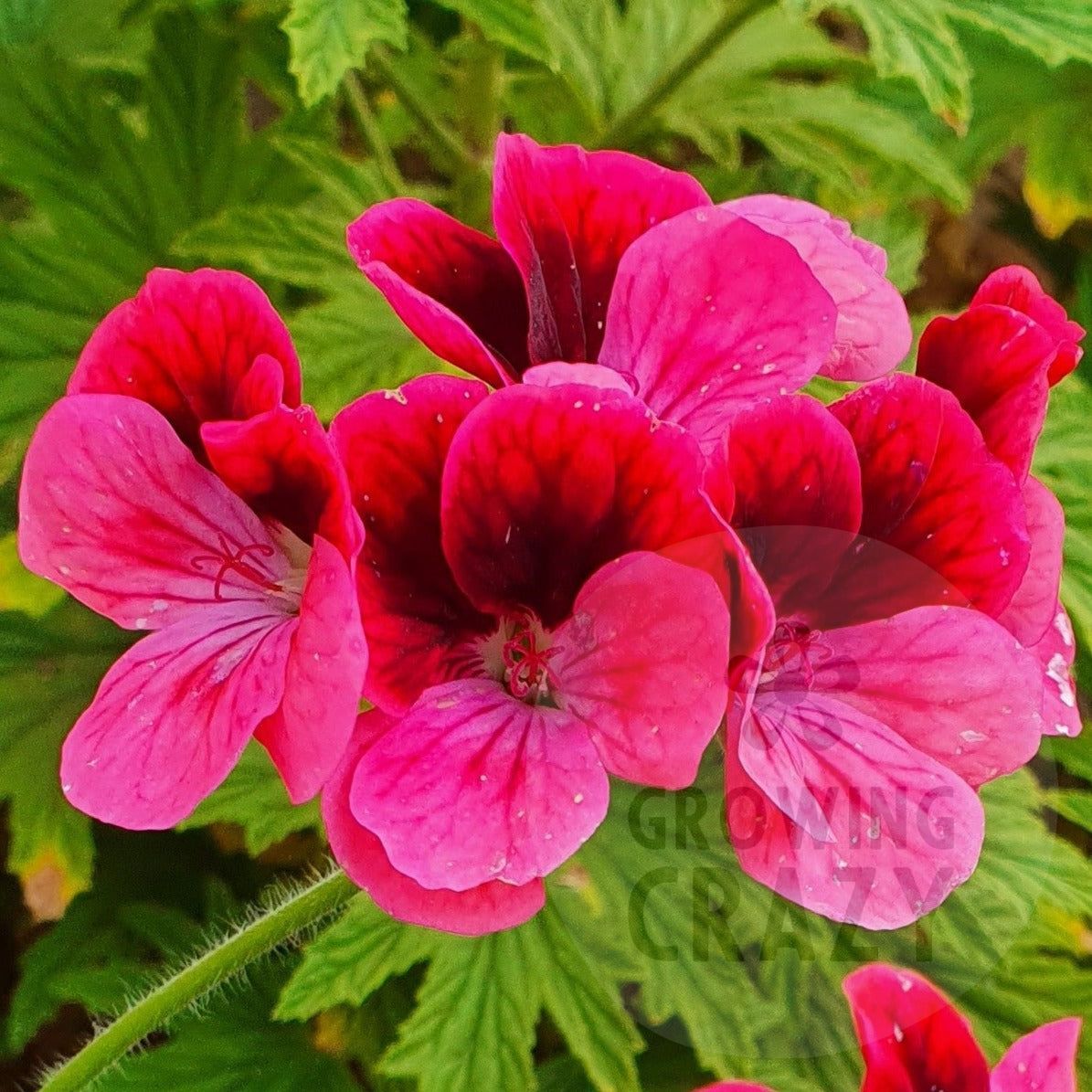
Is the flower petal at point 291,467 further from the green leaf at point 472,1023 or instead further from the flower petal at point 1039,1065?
the green leaf at point 472,1023

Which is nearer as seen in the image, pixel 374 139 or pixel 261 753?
pixel 261 753

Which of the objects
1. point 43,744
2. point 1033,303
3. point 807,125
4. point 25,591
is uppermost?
point 1033,303

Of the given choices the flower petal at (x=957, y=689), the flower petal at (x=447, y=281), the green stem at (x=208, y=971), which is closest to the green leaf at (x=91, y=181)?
the green stem at (x=208, y=971)

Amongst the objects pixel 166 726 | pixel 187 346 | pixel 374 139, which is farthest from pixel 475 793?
pixel 374 139

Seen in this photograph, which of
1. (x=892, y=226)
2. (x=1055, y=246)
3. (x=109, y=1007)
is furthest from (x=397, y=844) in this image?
(x=1055, y=246)

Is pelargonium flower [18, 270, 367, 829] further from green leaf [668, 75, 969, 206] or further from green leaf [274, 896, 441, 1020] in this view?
green leaf [668, 75, 969, 206]

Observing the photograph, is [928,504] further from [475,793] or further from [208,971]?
[208,971]

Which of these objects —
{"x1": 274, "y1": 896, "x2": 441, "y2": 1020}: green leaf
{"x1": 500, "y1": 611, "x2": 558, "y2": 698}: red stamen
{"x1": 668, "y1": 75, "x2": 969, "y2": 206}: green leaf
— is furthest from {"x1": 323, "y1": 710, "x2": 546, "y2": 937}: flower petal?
{"x1": 668, "y1": 75, "x2": 969, "y2": 206}: green leaf
